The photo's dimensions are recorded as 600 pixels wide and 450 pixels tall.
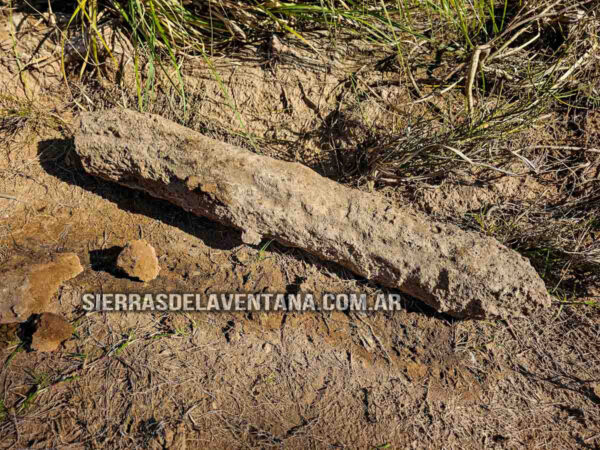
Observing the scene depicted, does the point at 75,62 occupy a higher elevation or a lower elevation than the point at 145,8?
lower

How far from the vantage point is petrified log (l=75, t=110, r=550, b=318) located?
162cm

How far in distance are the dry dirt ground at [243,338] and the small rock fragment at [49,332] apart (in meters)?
0.04

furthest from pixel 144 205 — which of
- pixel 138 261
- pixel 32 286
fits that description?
pixel 32 286

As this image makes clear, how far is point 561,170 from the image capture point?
200cm

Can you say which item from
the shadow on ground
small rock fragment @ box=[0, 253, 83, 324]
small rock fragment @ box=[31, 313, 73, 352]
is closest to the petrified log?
the shadow on ground

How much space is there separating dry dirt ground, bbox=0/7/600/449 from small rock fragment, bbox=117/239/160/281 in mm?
72

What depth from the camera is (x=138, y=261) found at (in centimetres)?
170

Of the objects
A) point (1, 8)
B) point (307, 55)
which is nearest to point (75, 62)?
point (1, 8)

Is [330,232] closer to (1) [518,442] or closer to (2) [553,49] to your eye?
(1) [518,442]

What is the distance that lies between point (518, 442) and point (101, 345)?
1736 millimetres

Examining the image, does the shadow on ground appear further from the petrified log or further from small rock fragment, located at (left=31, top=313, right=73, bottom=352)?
small rock fragment, located at (left=31, top=313, right=73, bottom=352)

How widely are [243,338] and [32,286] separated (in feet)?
2.99

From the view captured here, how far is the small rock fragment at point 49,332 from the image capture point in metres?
1.54

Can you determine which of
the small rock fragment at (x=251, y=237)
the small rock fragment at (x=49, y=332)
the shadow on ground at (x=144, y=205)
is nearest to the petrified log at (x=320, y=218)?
the small rock fragment at (x=251, y=237)
